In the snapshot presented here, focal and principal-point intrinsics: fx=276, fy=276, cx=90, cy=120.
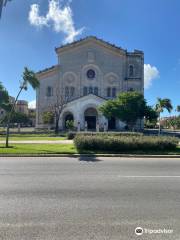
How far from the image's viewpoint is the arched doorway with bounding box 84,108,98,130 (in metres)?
52.8

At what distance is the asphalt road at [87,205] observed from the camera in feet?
15.4

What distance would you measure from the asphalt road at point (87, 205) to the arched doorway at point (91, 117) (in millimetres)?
42961

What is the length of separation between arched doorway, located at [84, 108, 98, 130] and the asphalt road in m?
43.0

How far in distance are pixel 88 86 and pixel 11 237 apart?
2086 inches

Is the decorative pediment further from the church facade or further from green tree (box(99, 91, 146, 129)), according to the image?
green tree (box(99, 91, 146, 129))

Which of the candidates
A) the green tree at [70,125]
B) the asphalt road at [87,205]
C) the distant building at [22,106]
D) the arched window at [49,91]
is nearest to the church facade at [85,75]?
the arched window at [49,91]

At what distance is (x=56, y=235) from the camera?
4535 mm

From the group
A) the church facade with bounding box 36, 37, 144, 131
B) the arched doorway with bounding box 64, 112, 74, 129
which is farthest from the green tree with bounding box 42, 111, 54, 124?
the church facade with bounding box 36, 37, 144, 131

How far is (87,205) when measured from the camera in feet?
20.0

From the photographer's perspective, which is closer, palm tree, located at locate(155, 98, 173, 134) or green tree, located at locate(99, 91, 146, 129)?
green tree, located at locate(99, 91, 146, 129)

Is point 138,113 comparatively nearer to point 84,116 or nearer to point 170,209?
point 84,116

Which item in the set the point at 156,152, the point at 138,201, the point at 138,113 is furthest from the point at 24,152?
the point at 138,113

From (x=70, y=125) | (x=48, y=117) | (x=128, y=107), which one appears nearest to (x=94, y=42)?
(x=48, y=117)

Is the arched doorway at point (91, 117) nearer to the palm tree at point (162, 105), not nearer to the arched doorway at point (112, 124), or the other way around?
the arched doorway at point (112, 124)
